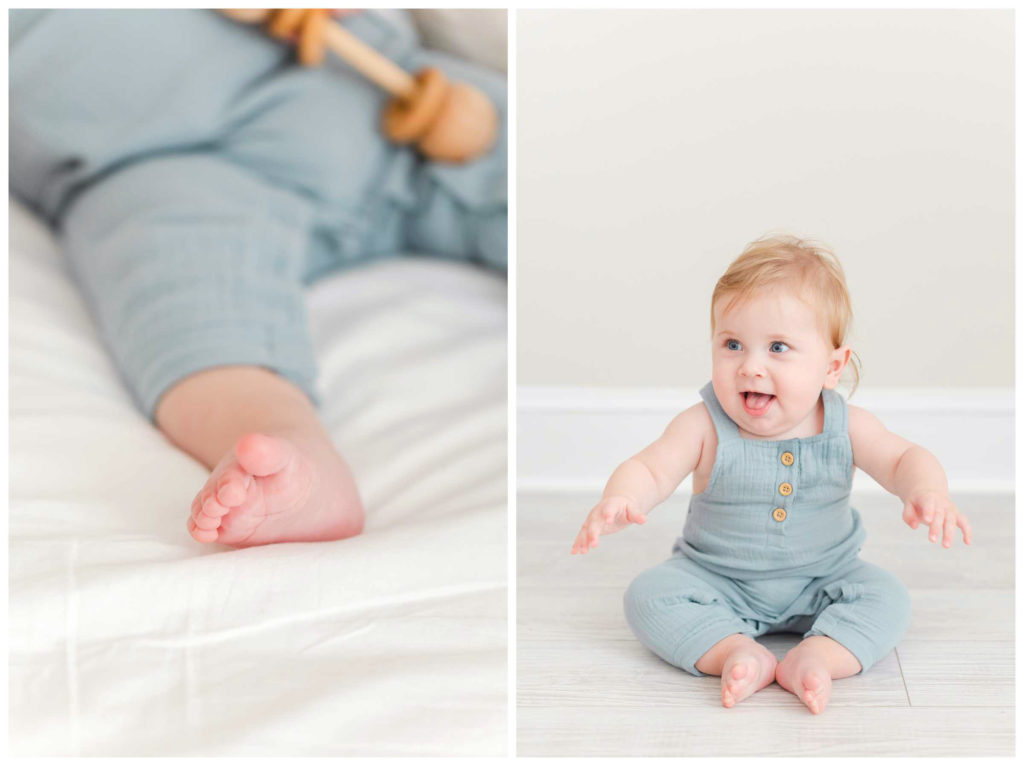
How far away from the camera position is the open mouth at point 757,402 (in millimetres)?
790

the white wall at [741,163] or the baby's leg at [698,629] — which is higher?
the white wall at [741,163]

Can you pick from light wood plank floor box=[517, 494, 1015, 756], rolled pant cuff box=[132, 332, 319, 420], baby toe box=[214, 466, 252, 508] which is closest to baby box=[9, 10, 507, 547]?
rolled pant cuff box=[132, 332, 319, 420]

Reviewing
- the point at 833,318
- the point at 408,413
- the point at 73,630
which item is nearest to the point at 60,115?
the point at 408,413

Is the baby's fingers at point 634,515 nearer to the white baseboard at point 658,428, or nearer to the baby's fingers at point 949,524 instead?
the baby's fingers at point 949,524

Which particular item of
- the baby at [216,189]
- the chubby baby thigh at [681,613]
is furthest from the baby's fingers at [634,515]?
the baby at [216,189]

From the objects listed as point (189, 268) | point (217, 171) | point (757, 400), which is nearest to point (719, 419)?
point (757, 400)

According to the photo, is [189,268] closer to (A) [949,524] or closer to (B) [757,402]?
(B) [757,402]

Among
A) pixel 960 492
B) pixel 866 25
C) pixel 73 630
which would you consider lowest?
pixel 960 492

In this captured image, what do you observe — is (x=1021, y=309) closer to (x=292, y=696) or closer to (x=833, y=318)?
(x=833, y=318)

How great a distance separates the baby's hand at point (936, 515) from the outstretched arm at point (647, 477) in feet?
0.56

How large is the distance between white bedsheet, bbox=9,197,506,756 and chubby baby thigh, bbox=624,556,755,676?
0.49 feet

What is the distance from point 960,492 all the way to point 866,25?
0.55m

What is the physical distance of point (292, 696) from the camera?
1.81 feet

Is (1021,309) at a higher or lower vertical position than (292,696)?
higher
